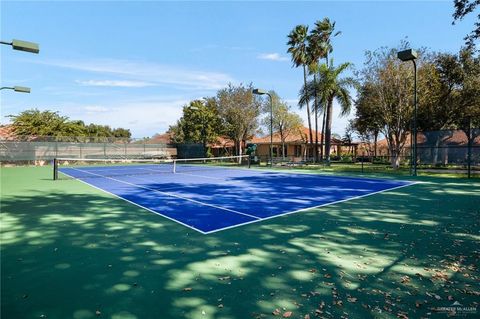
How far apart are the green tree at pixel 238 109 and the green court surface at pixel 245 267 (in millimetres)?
35069

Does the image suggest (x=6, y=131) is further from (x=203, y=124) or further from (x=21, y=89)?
(x=21, y=89)

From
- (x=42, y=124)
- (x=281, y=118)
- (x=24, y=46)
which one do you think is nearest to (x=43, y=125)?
(x=42, y=124)

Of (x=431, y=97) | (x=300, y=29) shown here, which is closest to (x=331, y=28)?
(x=300, y=29)

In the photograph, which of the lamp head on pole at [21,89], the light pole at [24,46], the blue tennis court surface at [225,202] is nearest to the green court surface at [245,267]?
the blue tennis court surface at [225,202]

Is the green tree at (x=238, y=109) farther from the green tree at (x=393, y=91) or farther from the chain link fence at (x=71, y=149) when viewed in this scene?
the green tree at (x=393, y=91)

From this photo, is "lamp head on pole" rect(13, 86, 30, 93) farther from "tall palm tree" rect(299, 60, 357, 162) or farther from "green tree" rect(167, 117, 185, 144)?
"green tree" rect(167, 117, 185, 144)

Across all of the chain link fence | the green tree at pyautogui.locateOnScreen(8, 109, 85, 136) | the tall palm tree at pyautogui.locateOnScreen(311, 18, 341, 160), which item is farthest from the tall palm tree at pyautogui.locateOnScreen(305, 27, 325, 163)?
the green tree at pyautogui.locateOnScreen(8, 109, 85, 136)

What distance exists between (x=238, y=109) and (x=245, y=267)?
38.7 meters

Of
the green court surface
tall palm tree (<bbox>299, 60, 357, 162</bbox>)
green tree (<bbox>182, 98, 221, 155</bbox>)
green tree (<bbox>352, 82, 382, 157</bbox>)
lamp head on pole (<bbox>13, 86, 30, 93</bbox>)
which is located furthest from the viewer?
green tree (<bbox>182, 98, 221, 155</bbox>)

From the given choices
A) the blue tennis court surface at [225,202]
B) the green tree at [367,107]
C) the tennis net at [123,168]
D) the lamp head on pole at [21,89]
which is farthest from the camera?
the green tree at [367,107]

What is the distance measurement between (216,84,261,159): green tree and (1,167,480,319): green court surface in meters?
35.1

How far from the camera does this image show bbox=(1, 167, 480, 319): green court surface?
3533mm

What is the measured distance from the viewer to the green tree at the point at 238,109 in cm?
4256

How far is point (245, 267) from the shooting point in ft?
15.4
